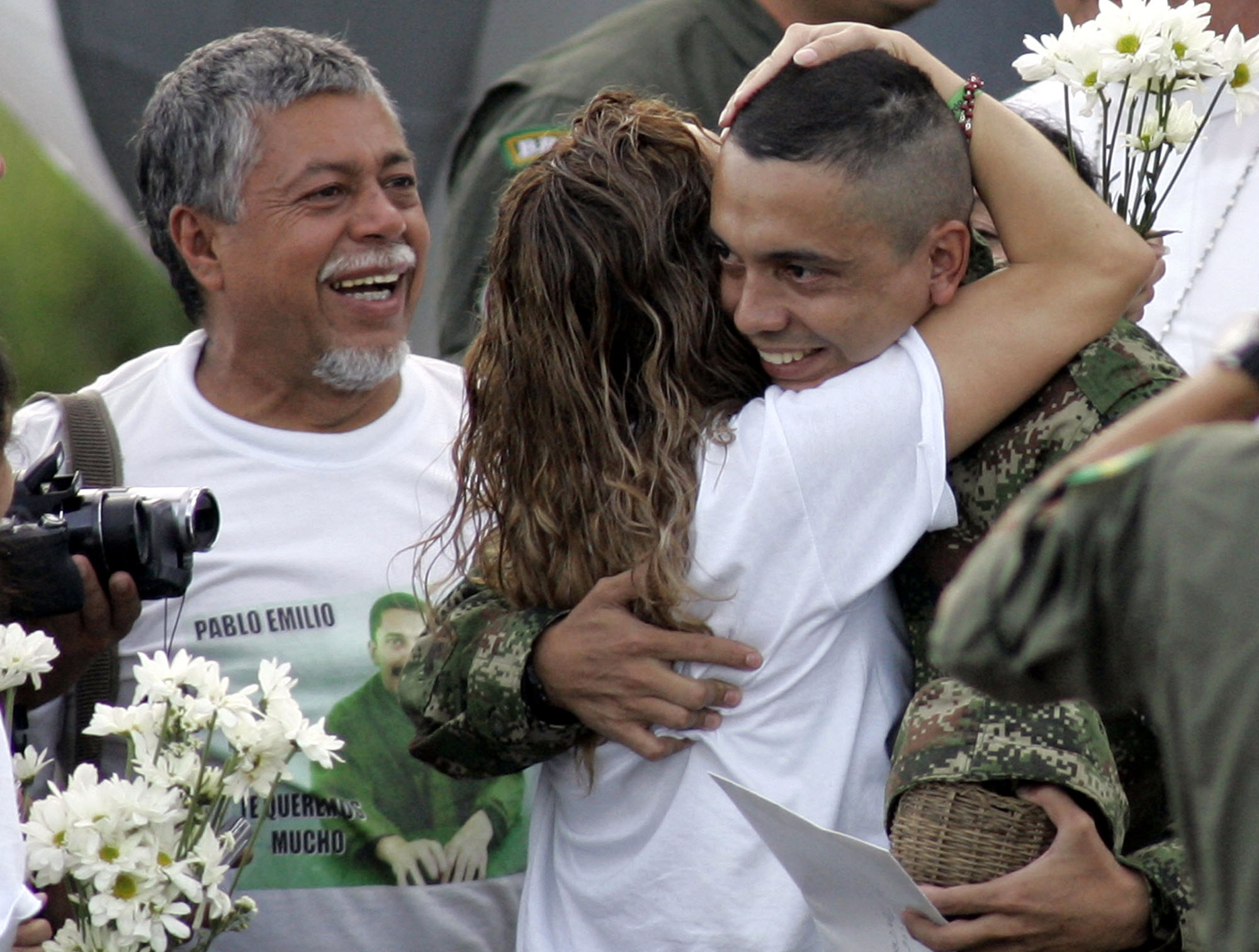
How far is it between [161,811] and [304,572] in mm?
804

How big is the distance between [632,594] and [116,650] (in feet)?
3.22

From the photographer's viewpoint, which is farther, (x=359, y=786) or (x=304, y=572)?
(x=304, y=572)

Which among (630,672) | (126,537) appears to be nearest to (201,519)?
(126,537)

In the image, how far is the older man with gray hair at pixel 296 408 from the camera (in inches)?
97.1

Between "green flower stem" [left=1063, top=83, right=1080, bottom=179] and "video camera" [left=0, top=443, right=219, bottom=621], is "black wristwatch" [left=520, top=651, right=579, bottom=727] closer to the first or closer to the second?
"video camera" [left=0, top=443, right=219, bottom=621]

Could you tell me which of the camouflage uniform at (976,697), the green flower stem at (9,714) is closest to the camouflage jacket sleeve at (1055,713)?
the camouflage uniform at (976,697)

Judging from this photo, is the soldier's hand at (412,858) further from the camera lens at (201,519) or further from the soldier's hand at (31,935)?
the soldier's hand at (31,935)

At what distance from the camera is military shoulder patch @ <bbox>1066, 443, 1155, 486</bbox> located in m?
0.91

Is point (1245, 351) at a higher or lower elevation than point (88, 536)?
higher

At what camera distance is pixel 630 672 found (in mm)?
1834

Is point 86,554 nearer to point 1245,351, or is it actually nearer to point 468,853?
point 468,853

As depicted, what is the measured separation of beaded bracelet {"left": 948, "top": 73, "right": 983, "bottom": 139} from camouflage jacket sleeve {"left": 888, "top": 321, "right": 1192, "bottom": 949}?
269 millimetres

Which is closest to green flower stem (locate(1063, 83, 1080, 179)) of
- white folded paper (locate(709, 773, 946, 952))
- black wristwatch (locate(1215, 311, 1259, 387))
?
white folded paper (locate(709, 773, 946, 952))

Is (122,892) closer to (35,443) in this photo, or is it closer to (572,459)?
(572,459)
